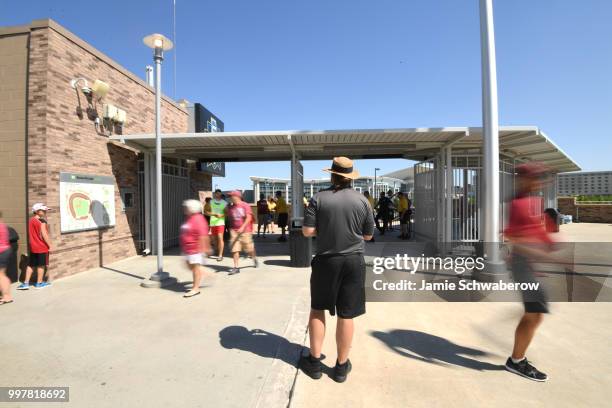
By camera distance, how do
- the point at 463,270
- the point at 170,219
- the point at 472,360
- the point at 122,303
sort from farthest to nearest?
1. the point at 170,219
2. the point at 463,270
3. the point at 122,303
4. the point at 472,360

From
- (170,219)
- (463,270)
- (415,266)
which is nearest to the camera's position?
(463,270)

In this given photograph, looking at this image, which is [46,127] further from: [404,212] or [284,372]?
[404,212]

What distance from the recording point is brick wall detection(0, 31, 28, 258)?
6.29 m

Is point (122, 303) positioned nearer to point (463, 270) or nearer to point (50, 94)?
point (50, 94)

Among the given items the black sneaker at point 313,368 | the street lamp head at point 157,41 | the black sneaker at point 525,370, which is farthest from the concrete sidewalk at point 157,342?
the street lamp head at point 157,41

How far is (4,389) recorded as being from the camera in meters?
2.75

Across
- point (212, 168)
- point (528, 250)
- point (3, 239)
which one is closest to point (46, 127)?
point (3, 239)

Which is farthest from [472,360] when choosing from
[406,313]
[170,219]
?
[170,219]

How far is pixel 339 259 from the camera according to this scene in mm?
2730

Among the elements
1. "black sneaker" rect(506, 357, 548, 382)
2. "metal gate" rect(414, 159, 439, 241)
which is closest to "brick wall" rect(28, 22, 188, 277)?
"black sneaker" rect(506, 357, 548, 382)

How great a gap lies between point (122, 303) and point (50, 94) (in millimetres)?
4279

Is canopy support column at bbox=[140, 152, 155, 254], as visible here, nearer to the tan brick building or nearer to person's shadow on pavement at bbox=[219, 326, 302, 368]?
the tan brick building

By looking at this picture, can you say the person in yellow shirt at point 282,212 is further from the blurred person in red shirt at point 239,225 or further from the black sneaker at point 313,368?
the black sneaker at point 313,368

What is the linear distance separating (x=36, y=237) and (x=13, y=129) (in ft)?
7.56
